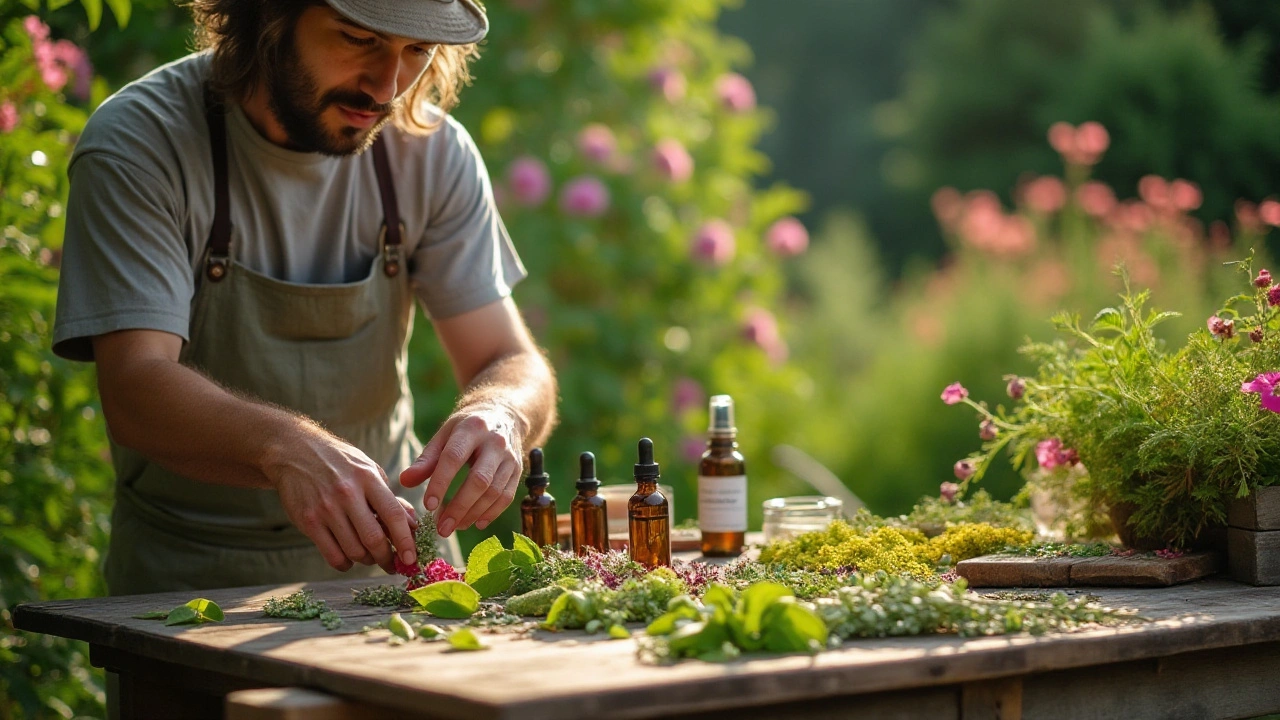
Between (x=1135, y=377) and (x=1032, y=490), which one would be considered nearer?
(x=1135, y=377)

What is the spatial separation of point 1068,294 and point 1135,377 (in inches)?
151

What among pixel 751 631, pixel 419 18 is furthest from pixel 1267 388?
pixel 419 18

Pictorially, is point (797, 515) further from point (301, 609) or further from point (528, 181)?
point (528, 181)

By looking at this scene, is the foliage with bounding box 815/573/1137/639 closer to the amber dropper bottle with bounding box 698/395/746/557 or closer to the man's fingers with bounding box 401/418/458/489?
the man's fingers with bounding box 401/418/458/489

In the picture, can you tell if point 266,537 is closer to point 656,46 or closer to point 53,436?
point 53,436

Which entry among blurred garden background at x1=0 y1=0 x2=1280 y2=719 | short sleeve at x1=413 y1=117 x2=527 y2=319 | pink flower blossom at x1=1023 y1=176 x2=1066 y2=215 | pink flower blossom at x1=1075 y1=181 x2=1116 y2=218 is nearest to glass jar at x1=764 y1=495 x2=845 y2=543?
short sleeve at x1=413 y1=117 x2=527 y2=319

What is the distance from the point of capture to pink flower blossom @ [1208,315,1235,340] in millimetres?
2250

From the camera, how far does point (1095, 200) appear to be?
5.93 m

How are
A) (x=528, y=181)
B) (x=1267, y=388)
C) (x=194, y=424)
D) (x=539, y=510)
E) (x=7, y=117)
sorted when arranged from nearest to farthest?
(x=1267, y=388) < (x=194, y=424) < (x=539, y=510) < (x=7, y=117) < (x=528, y=181)

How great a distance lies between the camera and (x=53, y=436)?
3416mm

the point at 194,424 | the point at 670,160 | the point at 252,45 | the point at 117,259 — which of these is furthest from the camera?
the point at 670,160

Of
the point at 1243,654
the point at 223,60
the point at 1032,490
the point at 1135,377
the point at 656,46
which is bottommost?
the point at 1243,654

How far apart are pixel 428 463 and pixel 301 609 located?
0.28 metres

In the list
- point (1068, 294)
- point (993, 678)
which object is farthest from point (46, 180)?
point (1068, 294)
